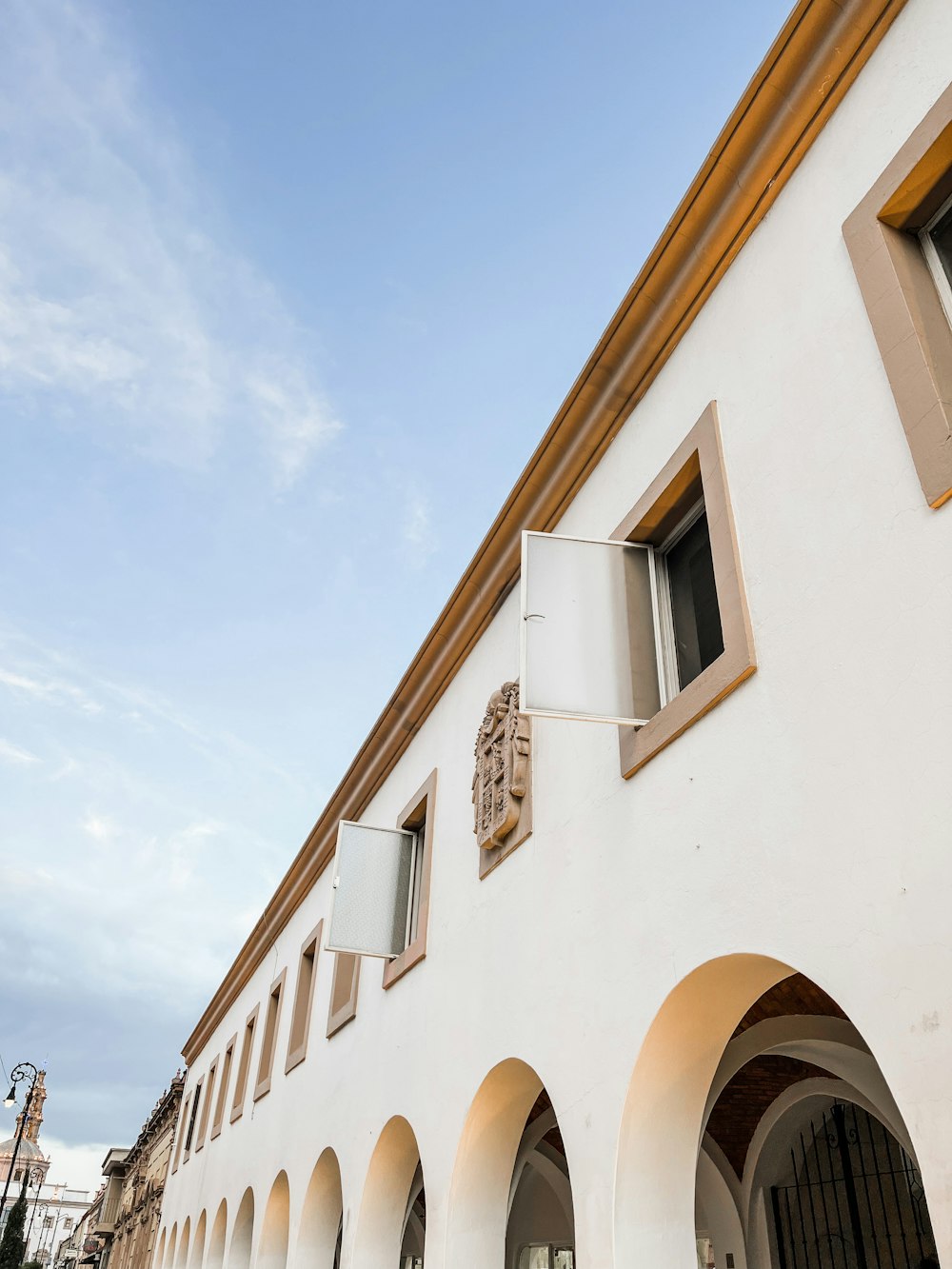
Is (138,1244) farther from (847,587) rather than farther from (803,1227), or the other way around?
(847,587)

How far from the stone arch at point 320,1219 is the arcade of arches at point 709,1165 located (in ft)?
0.06

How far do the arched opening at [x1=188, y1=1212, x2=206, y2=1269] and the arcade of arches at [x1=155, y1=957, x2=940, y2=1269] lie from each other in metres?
5.76

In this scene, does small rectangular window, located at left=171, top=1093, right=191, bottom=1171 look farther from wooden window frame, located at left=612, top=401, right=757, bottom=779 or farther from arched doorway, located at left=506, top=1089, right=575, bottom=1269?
wooden window frame, located at left=612, top=401, right=757, bottom=779

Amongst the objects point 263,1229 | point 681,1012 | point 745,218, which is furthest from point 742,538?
point 263,1229

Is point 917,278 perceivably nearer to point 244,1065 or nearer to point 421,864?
point 421,864

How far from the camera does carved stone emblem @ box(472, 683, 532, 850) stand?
7078 mm

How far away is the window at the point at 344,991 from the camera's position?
10551 mm

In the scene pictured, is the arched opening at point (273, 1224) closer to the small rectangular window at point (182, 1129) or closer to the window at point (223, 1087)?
the window at point (223, 1087)

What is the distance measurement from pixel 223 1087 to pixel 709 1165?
41.6ft

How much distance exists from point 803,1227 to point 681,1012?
540cm

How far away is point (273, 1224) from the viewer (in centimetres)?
1237

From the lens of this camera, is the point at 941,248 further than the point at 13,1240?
No

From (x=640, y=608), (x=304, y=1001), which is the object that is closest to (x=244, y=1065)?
(x=304, y=1001)

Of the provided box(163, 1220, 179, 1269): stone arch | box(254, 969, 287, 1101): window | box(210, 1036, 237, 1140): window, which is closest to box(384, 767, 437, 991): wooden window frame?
box(254, 969, 287, 1101): window
